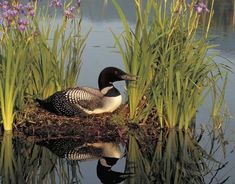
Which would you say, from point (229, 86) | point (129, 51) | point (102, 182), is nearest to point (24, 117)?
point (129, 51)

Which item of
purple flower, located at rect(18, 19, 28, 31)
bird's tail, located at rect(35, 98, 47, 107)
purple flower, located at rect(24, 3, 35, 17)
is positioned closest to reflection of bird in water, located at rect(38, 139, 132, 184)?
bird's tail, located at rect(35, 98, 47, 107)

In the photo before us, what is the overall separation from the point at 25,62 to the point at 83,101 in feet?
2.84

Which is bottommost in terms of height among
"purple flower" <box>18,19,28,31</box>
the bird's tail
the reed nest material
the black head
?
the reed nest material

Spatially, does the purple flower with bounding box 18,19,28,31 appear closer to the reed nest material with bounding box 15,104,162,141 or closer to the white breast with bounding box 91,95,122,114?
the reed nest material with bounding box 15,104,162,141

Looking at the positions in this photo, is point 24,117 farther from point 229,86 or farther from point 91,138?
point 229,86

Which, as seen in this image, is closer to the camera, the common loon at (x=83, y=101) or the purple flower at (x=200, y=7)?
the purple flower at (x=200, y=7)

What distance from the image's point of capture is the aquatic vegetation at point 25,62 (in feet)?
Result: 24.5

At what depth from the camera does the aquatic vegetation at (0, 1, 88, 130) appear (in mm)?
7457

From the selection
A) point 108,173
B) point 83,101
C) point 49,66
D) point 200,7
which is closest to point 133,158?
point 108,173

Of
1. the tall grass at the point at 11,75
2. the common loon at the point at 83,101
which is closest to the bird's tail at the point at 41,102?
the common loon at the point at 83,101

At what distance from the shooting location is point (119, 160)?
6.64 m

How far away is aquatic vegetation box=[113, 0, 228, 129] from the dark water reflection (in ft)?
1.07

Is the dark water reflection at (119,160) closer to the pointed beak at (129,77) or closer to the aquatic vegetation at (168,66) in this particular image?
the aquatic vegetation at (168,66)

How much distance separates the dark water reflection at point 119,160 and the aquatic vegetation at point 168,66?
1.07 ft
